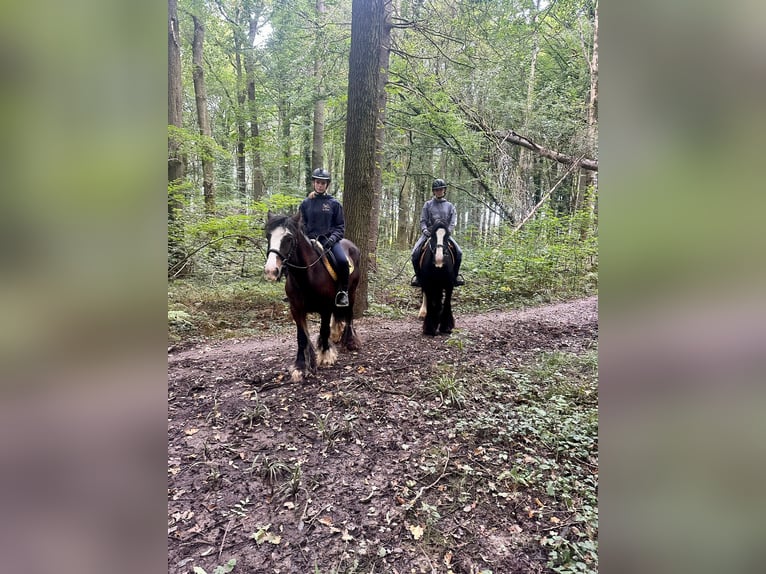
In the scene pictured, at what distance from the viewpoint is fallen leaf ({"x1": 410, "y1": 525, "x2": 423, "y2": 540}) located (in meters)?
2.44

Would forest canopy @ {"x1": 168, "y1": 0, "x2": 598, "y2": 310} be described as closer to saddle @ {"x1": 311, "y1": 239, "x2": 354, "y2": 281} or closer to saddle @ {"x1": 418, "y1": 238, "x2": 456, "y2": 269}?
saddle @ {"x1": 418, "y1": 238, "x2": 456, "y2": 269}

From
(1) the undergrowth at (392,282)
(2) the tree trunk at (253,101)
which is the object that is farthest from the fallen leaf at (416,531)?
(2) the tree trunk at (253,101)

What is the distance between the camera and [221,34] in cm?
1325

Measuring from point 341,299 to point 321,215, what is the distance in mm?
1260

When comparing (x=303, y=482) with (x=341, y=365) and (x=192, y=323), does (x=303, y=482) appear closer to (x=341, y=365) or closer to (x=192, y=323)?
(x=341, y=365)

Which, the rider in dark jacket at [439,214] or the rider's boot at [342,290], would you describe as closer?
the rider's boot at [342,290]

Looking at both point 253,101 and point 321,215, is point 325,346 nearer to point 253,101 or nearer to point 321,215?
point 321,215

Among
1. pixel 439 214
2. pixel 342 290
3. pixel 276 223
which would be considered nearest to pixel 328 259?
pixel 342 290

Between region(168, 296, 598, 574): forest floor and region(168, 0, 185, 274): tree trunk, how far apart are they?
4.09m

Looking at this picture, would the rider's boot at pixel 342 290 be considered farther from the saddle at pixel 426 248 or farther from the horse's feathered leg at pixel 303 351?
the saddle at pixel 426 248

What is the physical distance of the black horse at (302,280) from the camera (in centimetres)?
418
